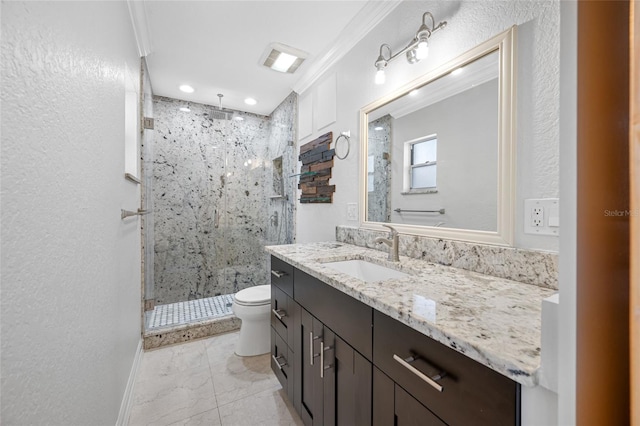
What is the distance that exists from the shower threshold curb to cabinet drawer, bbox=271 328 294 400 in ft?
3.12

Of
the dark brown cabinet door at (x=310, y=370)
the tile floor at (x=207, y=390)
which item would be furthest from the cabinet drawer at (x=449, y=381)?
the tile floor at (x=207, y=390)

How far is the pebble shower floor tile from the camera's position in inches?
96.2

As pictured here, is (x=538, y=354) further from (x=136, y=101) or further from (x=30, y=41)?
(x=136, y=101)

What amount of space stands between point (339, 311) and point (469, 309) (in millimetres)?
467

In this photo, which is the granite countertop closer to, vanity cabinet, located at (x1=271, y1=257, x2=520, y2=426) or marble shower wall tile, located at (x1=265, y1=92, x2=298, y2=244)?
vanity cabinet, located at (x1=271, y1=257, x2=520, y2=426)

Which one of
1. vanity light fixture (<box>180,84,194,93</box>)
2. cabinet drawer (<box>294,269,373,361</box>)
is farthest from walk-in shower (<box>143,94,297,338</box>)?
cabinet drawer (<box>294,269,373,361</box>)

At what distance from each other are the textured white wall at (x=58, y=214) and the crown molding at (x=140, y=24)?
560 millimetres

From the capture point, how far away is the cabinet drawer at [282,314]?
1.46m

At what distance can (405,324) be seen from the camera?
696mm

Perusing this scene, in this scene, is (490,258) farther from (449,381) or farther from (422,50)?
(422,50)

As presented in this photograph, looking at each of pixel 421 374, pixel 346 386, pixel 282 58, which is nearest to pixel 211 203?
pixel 282 58

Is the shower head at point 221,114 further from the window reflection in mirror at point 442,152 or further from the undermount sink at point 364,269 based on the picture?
the undermount sink at point 364,269

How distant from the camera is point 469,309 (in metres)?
0.70

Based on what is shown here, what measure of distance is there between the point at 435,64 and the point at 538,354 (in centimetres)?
131
